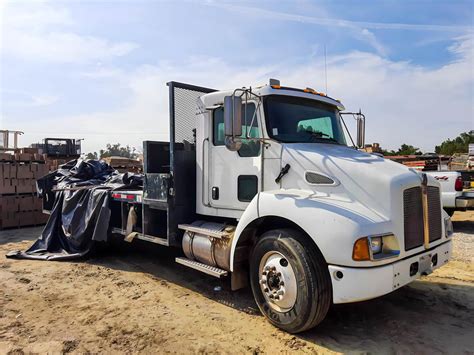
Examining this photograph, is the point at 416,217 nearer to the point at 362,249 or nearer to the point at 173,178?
the point at 362,249

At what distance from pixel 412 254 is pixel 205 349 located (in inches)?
85.8

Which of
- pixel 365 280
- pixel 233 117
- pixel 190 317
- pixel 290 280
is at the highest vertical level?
pixel 233 117

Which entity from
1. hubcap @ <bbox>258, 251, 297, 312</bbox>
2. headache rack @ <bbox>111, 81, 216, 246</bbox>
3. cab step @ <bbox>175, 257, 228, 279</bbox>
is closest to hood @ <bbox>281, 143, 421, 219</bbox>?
hubcap @ <bbox>258, 251, 297, 312</bbox>

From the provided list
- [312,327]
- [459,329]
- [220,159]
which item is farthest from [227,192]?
[459,329]

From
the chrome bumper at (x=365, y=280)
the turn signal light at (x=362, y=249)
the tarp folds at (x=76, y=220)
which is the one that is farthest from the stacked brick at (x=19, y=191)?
the turn signal light at (x=362, y=249)

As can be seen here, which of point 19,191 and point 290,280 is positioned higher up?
point 19,191

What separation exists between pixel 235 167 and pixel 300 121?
3.23 ft

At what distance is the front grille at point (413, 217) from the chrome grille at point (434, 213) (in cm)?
25

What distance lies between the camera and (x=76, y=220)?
7062 mm

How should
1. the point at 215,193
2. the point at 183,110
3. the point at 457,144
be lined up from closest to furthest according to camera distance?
1. the point at 215,193
2. the point at 183,110
3. the point at 457,144

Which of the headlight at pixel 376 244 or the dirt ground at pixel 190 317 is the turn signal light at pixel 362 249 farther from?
the dirt ground at pixel 190 317

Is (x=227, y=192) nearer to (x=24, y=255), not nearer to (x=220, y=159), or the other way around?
(x=220, y=159)

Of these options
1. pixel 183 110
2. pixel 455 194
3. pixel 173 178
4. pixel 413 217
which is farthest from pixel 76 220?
pixel 455 194

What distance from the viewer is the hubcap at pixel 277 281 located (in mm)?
3699
